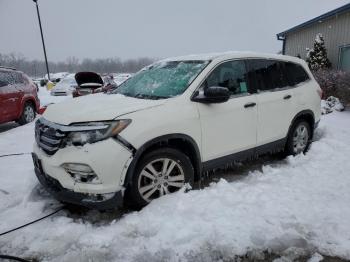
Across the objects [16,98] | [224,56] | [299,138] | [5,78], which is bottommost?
[299,138]

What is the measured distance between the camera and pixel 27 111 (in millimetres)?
9664

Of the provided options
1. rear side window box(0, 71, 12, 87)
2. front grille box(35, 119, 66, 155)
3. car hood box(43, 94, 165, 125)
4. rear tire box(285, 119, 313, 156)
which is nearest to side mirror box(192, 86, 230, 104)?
car hood box(43, 94, 165, 125)

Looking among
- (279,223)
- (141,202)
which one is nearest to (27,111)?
A: (141,202)

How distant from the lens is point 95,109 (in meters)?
3.73

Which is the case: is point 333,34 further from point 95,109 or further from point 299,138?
point 95,109

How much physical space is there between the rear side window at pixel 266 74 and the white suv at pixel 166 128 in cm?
2

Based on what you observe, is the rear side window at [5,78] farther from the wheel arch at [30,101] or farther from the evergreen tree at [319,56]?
the evergreen tree at [319,56]

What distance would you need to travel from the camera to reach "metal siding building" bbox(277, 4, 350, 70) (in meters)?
14.2

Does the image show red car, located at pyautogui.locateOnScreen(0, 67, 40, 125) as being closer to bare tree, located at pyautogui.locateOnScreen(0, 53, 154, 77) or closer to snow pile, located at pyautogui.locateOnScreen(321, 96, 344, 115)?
snow pile, located at pyautogui.locateOnScreen(321, 96, 344, 115)

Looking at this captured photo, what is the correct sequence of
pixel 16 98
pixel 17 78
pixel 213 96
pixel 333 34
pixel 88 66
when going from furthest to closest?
1. pixel 88 66
2. pixel 333 34
3. pixel 17 78
4. pixel 16 98
5. pixel 213 96

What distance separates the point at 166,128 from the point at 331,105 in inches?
296

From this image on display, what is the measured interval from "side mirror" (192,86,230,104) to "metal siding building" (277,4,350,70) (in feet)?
39.8

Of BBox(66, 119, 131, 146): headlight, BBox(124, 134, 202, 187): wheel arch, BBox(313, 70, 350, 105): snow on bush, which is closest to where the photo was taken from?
BBox(66, 119, 131, 146): headlight

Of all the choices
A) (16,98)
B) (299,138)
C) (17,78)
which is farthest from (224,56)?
(17,78)
